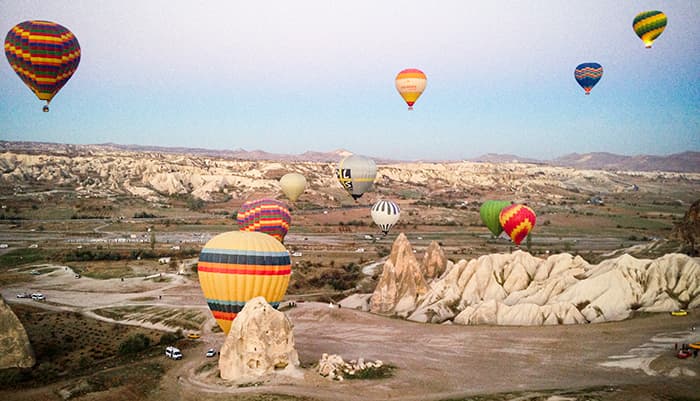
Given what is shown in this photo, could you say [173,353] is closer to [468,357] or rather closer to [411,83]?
[468,357]

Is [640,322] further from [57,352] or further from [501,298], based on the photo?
[57,352]

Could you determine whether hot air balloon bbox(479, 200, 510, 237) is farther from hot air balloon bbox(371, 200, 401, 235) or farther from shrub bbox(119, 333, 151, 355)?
shrub bbox(119, 333, 151, 355)

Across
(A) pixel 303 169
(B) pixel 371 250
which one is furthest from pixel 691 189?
(B) pixel 371 250

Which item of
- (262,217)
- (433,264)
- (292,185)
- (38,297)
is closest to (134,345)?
(38,297)

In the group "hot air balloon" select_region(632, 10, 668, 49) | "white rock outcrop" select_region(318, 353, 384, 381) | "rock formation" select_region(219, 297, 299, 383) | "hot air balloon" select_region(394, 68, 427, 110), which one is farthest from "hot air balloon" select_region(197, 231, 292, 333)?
"hot air balloon" select_region(632, 10, 668, 49)

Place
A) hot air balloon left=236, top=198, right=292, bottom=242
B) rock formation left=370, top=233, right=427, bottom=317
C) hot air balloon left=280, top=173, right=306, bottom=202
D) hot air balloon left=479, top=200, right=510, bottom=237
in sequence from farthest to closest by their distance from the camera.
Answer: hot air balloon left=280, top=173, right=306, bottom=202 → hot air balloon left=479, top=200, right=510, bottom=237 → hot air balloon left=236, top=198, right=292, bottom=242 → rock formation left=370, top=233, right=427, bottom=317

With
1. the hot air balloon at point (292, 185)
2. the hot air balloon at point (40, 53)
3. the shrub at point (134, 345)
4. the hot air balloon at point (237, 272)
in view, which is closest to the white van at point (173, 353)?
the shrub at point (134, 345)
